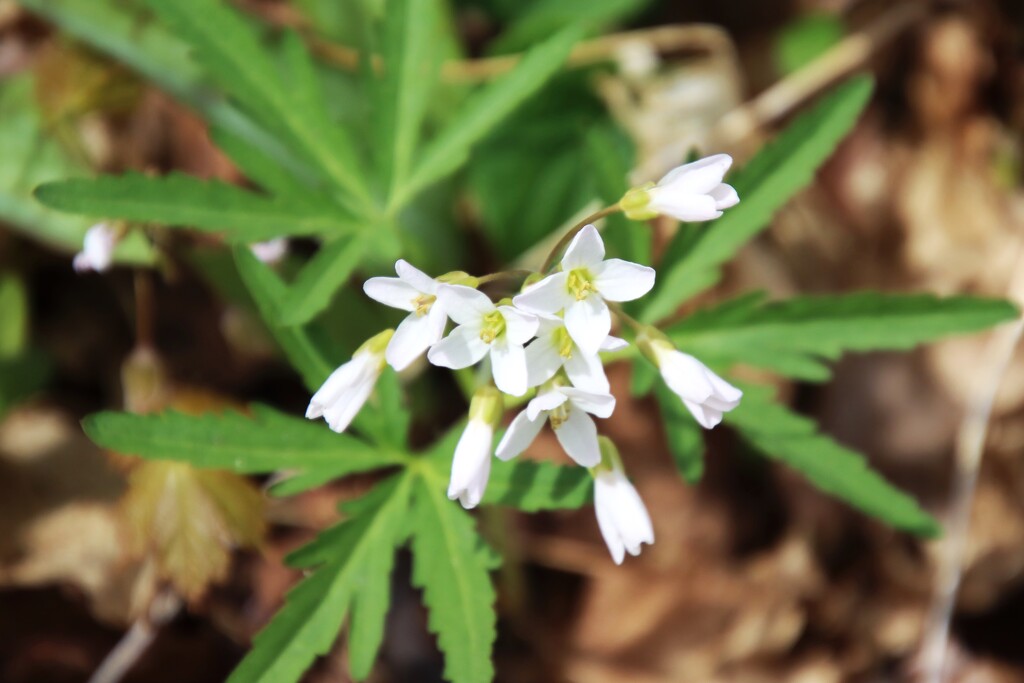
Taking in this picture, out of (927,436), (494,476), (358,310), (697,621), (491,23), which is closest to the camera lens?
(494,476)

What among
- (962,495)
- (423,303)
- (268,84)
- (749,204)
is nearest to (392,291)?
(423,303)

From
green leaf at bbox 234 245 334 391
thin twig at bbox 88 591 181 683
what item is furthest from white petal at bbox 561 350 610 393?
thin twig at bbox 88 591 181 683

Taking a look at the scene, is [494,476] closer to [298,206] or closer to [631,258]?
[631,258]

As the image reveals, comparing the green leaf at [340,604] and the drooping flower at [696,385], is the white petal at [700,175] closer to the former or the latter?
the drooping flower at [696,385]

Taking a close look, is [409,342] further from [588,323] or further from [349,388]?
[588,323]

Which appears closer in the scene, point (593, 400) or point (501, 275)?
point (593, 400)

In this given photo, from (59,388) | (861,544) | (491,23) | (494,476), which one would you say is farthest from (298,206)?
(861,544)

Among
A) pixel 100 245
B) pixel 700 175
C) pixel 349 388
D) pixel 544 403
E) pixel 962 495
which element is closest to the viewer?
pixel 544 403

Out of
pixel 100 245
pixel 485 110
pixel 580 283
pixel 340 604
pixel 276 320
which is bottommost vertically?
pixel 340 604
